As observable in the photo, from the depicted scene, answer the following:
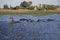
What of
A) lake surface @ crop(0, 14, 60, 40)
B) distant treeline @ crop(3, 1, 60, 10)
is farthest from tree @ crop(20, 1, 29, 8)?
lake surface @ crop(0, 14, 60, 40)

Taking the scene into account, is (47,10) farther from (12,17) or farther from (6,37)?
(6,37)

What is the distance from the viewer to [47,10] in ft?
5.38

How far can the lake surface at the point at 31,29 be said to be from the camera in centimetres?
156

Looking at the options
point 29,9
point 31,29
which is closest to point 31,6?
point 29,9

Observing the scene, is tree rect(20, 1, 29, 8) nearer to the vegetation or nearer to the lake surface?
the vegetation

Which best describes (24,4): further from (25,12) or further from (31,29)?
(31,29)

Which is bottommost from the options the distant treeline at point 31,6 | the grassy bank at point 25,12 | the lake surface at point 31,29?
the lake surface at point 31,29

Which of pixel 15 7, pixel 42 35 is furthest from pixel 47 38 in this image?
pixel 15 7

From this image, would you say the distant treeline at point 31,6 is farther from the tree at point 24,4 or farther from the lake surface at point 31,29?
the lake surface at point 31,29

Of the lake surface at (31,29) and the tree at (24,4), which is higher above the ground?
the tree at (24,4)

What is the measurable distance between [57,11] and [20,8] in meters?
0.45

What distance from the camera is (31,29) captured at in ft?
5.22

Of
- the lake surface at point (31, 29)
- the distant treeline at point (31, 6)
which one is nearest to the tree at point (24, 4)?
the distant treeline at point (31, 6)

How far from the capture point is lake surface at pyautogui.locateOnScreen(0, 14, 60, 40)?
1.56 meters
